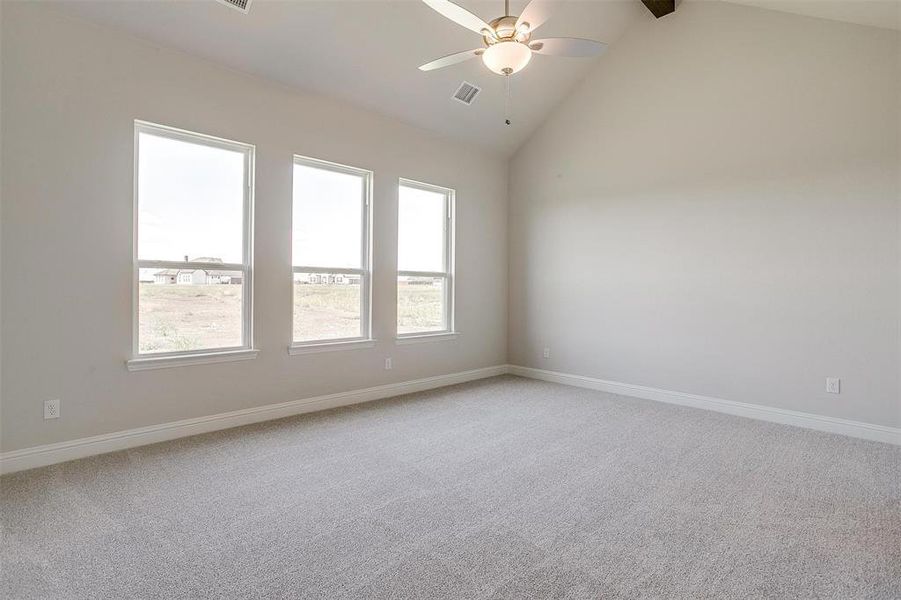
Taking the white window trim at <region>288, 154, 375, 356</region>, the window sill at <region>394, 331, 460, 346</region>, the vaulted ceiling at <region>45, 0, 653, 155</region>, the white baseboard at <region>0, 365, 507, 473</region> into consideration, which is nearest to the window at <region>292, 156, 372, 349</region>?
the white window trim at <region>288, 154, 375, 356</region>

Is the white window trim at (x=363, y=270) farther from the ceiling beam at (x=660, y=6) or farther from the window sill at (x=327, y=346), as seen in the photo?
the ceiling beam at (x=660, y=6)

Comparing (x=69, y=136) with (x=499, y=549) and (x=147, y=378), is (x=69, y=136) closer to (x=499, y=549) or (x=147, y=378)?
(x=147, y=378)

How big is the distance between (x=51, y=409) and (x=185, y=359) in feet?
2.68

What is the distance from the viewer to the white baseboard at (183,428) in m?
2.86

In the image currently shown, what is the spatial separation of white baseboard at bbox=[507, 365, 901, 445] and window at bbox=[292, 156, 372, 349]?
2635mm

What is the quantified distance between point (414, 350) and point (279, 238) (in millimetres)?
1934

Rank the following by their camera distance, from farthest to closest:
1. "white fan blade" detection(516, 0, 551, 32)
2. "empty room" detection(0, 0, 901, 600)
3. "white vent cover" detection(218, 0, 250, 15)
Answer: "white vent cover" detection(218, 0, 250, 15), "white fan blade" detection(516, 0, 551, 32), "empty room" detection(0, 0, 901, 600)

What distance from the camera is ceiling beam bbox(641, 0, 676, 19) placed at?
14.5ft

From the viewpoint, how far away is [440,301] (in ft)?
18.2

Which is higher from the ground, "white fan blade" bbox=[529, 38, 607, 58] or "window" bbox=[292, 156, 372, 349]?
"white fan blade" bbox=[529, 38, 607, 58]

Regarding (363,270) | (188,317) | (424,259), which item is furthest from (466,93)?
(188,317)

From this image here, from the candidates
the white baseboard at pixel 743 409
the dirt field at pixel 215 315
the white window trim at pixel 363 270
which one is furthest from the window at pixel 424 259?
the white baseboard at pixel 743 409

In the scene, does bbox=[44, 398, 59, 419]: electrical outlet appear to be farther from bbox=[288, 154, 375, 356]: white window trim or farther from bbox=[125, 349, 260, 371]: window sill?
bbox=[288, 154, 375, 356]: white window trim

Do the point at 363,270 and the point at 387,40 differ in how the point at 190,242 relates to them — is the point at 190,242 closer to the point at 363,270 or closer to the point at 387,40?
the point at 363,270
